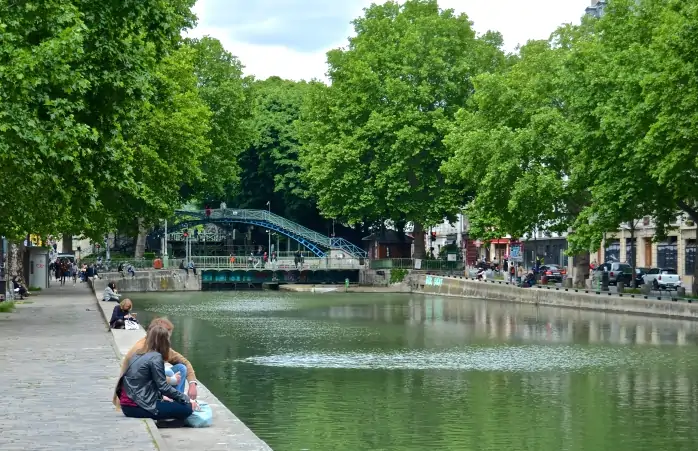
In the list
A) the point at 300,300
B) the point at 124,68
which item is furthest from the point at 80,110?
the point at 300,300

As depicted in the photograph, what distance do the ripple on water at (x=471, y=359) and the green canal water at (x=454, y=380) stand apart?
0.14ft

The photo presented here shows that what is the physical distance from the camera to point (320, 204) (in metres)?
83.1

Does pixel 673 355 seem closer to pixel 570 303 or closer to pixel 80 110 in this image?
pixel 80 110

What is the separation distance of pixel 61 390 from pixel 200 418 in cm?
405

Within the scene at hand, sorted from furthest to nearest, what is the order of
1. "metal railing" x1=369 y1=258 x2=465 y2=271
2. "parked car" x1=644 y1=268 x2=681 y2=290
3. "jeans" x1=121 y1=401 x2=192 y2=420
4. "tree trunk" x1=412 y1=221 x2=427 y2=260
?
"metal railing" x1=369 y1=258 x2=465 y2=271
"tree trunk" x1=412 y1=221 x2=427 y2=260
"parked car" x1=644 y1=268 x2=681 y2=290
"jeans" x1=121 y1=401 x2=192 y2=420

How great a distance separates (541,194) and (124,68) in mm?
30971

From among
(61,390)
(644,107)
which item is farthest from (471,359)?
(644,107)

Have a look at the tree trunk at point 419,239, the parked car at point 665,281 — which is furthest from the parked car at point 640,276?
the tree trunk at point 419,239

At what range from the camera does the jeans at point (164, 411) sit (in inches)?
579

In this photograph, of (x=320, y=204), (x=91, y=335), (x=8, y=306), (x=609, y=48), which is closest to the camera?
(x=91, y=335)

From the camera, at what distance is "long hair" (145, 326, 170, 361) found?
14.1m

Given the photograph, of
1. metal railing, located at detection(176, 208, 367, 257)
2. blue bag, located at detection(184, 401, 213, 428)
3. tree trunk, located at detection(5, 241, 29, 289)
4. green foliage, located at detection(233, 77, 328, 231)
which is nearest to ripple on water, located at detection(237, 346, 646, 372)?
blue bag, located at detection(184, 401, 213, 428)

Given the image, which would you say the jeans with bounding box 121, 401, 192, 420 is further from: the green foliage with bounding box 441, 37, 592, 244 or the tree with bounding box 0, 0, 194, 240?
the green foliage with bounding box 441, 37, 592, 244

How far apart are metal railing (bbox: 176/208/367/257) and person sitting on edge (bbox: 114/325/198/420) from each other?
78.5 m
